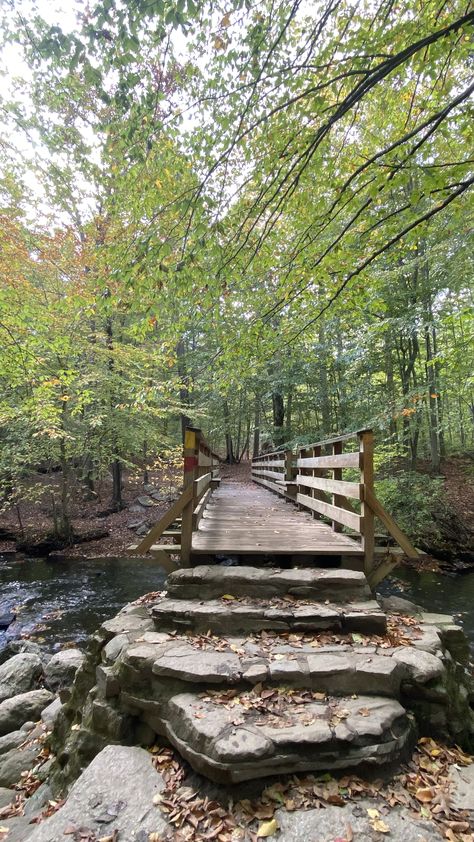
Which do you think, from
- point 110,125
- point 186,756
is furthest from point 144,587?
point 110,125

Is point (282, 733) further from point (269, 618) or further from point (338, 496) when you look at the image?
point (338, 496)

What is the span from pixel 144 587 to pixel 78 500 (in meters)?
7.88

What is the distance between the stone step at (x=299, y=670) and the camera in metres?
2.47

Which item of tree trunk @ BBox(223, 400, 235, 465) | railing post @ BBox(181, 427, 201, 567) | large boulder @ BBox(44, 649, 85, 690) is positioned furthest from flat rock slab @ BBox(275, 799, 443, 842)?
tree trunk @ BBox(223, 400, 235, 465)

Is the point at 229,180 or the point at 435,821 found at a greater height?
the point at 229,180

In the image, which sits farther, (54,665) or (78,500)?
(78,500)

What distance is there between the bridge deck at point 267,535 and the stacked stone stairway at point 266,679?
0.28 m

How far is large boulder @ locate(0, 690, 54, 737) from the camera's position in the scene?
14.3 feet

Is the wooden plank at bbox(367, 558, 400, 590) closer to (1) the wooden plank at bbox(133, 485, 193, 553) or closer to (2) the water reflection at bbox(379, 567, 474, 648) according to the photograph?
(1) the wooden plank at bbox(133, 485, 193, 553)

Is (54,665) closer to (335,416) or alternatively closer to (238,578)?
(238,578)

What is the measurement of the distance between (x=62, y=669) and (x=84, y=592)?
3305 millimetres

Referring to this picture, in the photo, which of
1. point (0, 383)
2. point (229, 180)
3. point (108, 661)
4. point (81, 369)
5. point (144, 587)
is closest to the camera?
point (108, 661)

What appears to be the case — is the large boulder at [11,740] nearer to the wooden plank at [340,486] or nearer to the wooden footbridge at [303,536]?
the wooden footbridge at [303,536]

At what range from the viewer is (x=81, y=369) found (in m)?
11.8
